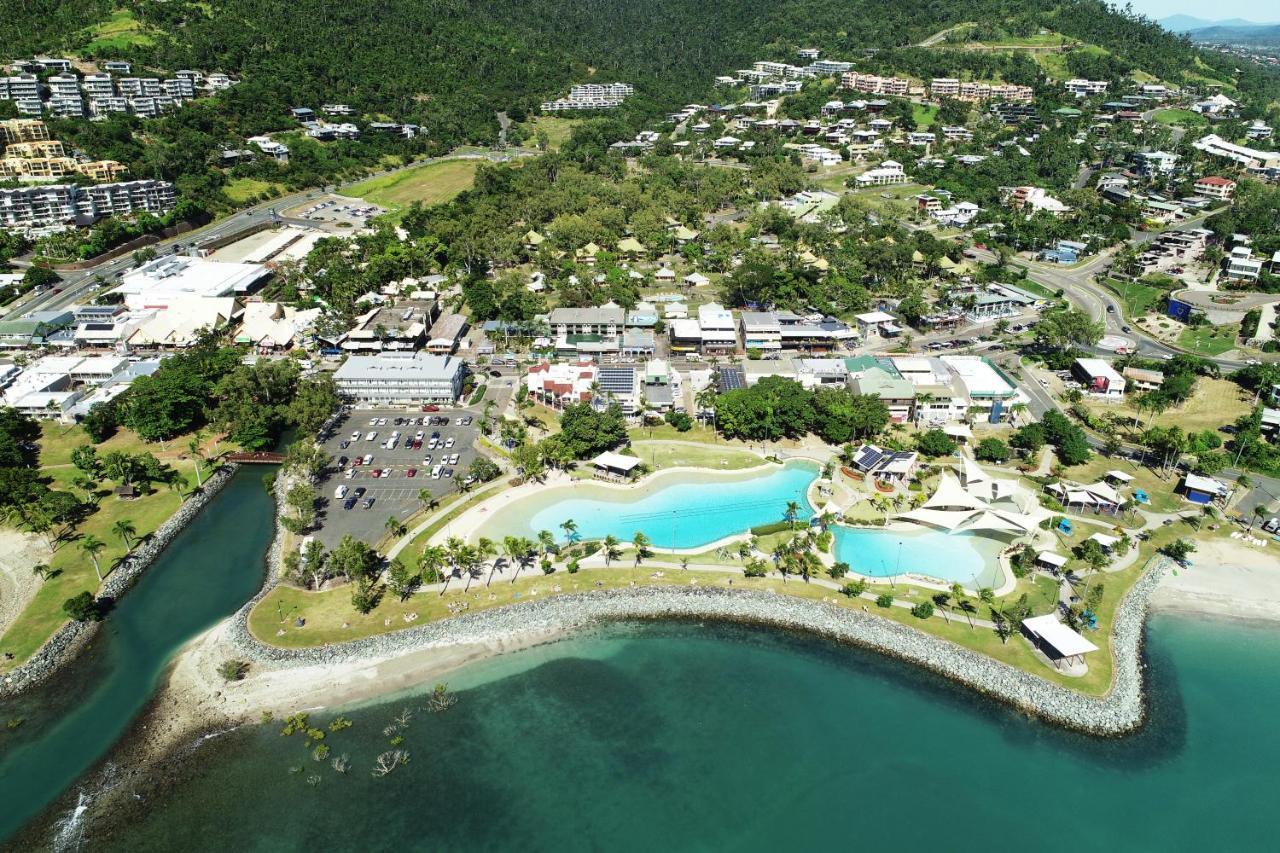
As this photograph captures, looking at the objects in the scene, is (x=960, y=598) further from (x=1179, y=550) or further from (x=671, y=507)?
(x=671, y=507)

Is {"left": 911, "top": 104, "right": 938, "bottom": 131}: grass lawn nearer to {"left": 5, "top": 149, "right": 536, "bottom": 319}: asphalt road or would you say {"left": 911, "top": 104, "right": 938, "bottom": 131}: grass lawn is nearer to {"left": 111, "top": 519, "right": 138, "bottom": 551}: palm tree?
{"left": 5, "top": 149, "right": 536, "bottom": 319}: asphalt road

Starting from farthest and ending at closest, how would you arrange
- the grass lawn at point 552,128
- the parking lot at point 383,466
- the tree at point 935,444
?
the grass lawn at point 552,128 → the tree at point 935,444 → the parking lot at point 383,466

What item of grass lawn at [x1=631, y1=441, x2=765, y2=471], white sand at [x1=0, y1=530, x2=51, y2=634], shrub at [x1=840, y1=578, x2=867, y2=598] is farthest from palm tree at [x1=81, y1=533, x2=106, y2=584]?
shrub at [x1=840, y1=578, x2=867, y2=598]

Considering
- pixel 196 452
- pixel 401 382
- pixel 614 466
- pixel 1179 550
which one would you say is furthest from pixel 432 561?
pixel 1179 550

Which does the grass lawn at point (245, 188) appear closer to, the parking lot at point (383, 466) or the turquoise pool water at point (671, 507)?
the parking lot at point (383, 466)

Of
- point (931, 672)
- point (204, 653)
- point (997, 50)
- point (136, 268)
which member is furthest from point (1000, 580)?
point (997, 50)

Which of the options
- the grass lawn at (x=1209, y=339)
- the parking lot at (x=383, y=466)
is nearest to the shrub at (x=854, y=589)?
Result: the parking lot at (x=383, y=466)
